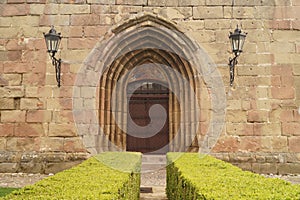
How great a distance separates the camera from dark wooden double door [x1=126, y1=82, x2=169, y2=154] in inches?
412

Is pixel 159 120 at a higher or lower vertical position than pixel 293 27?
lower

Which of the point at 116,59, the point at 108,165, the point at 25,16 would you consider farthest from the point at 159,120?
the point at 108,165

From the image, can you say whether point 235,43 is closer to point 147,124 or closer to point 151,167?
point 151,167

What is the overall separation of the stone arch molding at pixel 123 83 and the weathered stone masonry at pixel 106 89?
50 millimetres

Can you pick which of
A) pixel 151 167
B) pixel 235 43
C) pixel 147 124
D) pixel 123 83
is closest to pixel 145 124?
pixel 147 124

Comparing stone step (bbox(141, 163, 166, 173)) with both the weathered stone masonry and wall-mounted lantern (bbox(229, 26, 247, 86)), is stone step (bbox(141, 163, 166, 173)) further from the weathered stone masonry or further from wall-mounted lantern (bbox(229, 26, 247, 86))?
wall-mounted lantern (bbox(229, 26, 247, 86))

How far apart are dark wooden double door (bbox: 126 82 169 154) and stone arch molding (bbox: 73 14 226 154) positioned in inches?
139

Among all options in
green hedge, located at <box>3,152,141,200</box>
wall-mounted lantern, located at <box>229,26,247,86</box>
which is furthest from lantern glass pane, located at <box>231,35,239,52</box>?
green hedge, located at <box>3,152,141,200</box>

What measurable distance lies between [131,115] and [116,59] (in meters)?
4.39

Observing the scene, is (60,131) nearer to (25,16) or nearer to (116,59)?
(116,59)

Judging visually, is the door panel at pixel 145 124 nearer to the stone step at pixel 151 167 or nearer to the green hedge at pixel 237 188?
the stone step at pixel 151 167

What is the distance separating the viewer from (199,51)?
6.31 metres

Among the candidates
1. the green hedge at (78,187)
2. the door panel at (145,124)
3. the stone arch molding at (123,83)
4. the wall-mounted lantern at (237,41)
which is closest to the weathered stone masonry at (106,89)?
the stone arch molding at (123,83)

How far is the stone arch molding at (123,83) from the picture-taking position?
240 inches
